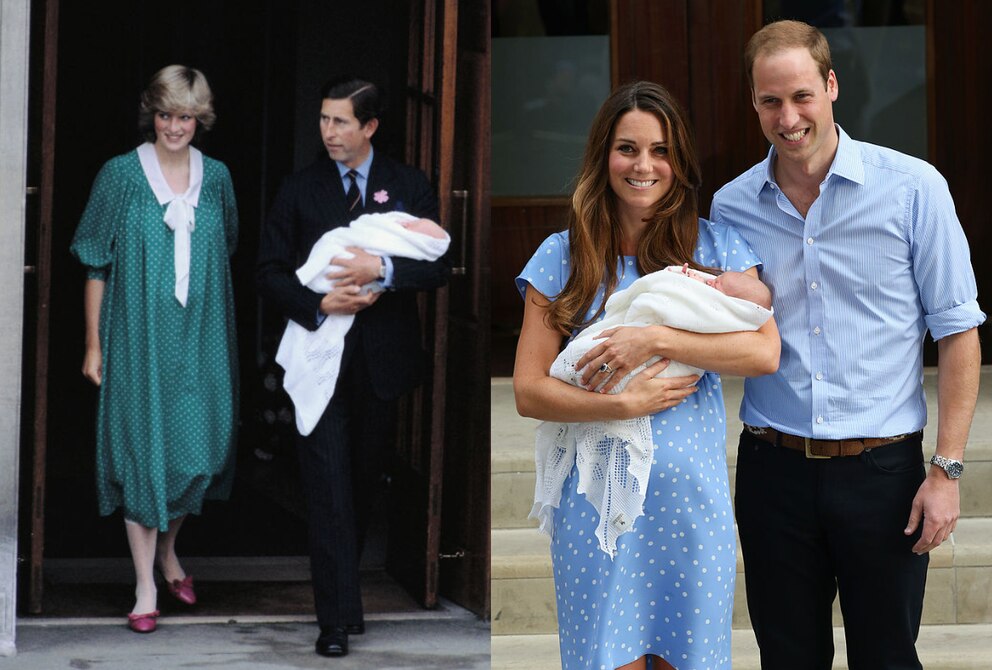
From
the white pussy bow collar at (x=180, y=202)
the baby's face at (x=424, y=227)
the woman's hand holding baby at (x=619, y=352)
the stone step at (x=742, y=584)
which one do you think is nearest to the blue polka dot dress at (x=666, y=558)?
the woman's hand holding baby at (x=619, y=352)

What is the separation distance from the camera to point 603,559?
2.23 m

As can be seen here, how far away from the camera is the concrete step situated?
3225mm

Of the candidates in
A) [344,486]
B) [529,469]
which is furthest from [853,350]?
[529,469]

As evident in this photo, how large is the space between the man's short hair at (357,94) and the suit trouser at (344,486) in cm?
60

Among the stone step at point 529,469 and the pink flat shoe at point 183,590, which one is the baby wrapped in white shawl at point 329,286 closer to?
the pink flat shoe at point 183,590

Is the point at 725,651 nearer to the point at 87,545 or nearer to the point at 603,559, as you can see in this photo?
the point at 603,559

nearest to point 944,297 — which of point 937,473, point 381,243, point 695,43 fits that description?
point 937,473

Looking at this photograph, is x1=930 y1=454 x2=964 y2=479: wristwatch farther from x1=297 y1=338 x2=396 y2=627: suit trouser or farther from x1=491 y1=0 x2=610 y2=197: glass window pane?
x1=491 y1=0 x2=610 y2=197: glass window pane

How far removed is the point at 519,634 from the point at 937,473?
60.6 inches

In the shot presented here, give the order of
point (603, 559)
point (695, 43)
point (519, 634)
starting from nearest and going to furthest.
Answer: point (603, 559)
point (519, 634)
point (695, 43)

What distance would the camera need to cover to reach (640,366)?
7.20ft

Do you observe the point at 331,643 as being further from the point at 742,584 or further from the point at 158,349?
the point at 742,584

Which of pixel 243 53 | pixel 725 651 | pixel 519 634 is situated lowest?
pixel 519 634

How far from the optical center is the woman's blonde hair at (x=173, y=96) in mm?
3006
